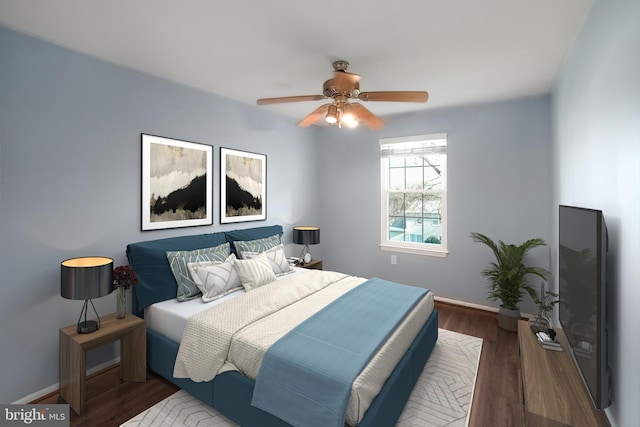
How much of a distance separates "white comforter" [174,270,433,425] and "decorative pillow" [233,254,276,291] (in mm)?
181

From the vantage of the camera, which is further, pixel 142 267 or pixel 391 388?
pixel 142 267

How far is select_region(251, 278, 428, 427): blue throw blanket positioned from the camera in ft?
5.18

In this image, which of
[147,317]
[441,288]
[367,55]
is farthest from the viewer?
[441,288]

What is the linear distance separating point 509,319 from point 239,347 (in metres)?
3.00

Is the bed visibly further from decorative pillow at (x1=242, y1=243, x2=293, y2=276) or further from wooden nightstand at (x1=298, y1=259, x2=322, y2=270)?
wooden nightstand at (x1=298, y1=259, x2=322, y2=270)

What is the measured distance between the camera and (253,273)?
301cm

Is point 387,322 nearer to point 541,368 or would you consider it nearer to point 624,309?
point 541,368

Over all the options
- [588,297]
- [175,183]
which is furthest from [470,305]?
[175,183]

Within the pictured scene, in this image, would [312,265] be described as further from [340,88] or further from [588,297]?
[588,297]

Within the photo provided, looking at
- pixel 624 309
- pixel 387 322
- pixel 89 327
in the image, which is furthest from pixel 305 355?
pixel 89 327

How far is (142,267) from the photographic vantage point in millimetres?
2668

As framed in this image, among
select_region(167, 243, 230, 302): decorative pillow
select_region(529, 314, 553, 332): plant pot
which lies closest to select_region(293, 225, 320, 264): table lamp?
select_region(167, 243, 230, 302): decorative pillow

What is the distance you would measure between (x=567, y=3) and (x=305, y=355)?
101 inches

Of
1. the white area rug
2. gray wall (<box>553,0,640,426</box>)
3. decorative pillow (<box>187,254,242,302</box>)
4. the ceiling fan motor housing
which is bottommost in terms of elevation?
the white area rug
